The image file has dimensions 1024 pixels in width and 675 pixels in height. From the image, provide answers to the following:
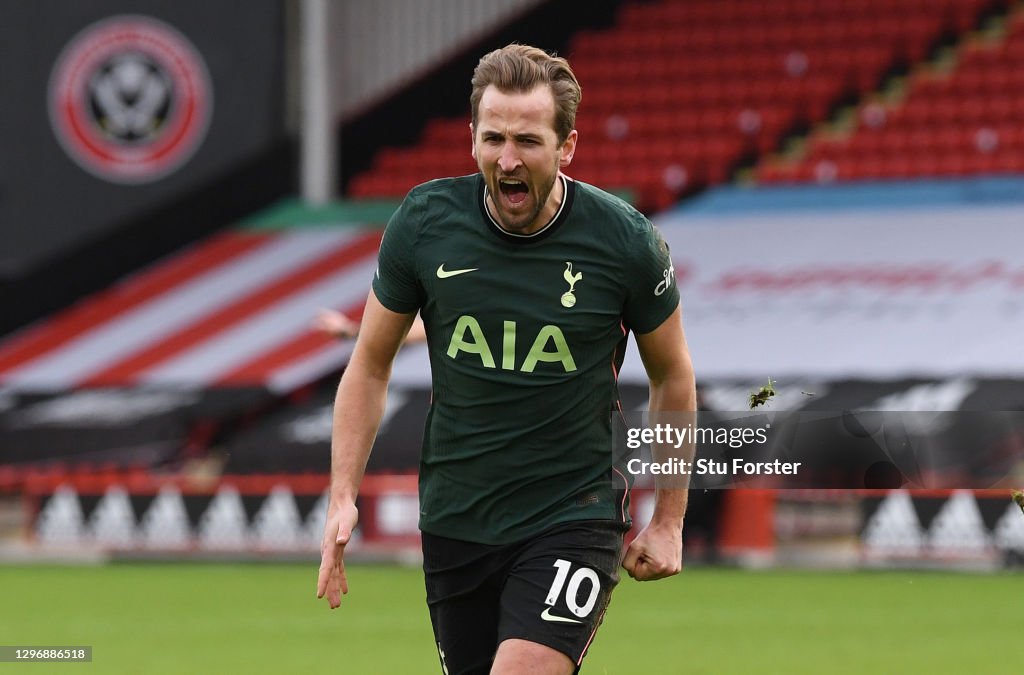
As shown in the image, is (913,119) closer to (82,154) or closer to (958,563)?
(958,563)

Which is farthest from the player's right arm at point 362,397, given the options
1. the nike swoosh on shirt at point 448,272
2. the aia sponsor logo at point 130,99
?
the aia sponsor logo at point 130,99

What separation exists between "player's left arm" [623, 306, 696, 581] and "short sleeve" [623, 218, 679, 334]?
1.2 inches

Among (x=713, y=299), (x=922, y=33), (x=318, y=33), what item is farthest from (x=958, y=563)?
(x=318, y=33)

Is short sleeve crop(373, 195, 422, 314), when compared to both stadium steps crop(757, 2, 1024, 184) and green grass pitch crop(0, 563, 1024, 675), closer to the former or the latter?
green grass pitch crop(0, 563, 1024, 675)

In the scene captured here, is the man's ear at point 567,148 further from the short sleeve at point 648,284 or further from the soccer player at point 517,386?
the short sleeve at point 648,284

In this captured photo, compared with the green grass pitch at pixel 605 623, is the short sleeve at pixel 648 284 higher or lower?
higher

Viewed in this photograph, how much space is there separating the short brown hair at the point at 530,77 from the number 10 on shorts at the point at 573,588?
104 cm

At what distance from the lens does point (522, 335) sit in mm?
4785

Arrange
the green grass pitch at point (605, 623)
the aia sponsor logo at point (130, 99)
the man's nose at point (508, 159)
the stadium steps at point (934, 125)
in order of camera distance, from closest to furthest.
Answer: the man's nose at point (508, 159) < the green grass pitch at point (605, 623) < the stadium steps at point (934, 125) < the aia sponsor logo at point (130, 99)

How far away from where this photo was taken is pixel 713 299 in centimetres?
1917

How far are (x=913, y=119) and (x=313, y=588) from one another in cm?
931

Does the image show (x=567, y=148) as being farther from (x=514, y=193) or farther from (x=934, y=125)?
(x=934, y=125)

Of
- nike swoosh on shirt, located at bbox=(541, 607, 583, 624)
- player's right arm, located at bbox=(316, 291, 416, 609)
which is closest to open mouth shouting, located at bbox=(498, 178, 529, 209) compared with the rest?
player's right arm, located at bbox=(316, 291, 416, 609)

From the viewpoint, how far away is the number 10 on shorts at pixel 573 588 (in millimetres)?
4719
